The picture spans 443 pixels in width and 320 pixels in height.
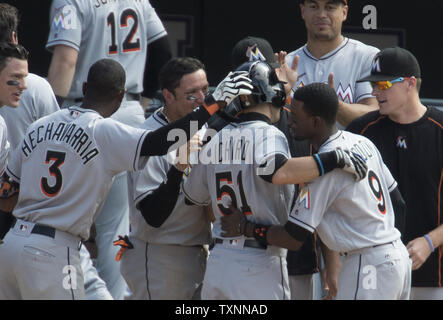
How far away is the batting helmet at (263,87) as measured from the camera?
457 cm

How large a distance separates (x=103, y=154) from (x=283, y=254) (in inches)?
38.7

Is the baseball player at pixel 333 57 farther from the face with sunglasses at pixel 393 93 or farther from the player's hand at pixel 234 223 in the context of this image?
the player's hand at pixel 234 223

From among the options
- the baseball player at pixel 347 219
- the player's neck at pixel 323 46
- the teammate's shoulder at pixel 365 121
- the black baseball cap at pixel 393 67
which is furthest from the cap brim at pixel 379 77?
the player's neck at pixel 323 46

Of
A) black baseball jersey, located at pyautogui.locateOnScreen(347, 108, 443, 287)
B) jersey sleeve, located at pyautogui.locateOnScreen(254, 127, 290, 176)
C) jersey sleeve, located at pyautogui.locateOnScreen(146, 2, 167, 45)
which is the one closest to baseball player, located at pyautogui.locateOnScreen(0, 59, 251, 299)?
jersey sleeve, located at pyautogui.locateOnScreen(254, 127, 290, 176)

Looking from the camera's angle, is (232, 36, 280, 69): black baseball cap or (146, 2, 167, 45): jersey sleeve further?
(146, 2, 167, 45): jersey sleeve

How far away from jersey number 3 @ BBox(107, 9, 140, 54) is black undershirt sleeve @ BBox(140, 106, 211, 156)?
5.39 feet

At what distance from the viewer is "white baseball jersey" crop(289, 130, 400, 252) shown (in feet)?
14.3

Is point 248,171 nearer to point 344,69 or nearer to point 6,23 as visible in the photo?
point 344,69

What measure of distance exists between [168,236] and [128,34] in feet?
5.39

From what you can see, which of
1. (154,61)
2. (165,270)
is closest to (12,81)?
(165,270)

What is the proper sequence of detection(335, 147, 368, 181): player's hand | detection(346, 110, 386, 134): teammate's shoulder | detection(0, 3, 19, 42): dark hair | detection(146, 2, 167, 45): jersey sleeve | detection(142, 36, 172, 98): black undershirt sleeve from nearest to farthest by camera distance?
detection(335, 147, 368, 181): player's hand
detection(346, 110, 386, 134): teammate's shoulder
detection(0, 3, 19, 42): dark hair
detection(146, 2, 167, 45): jersey sleeve
detection(142, 36, 172, 98): black undershirt sleeve

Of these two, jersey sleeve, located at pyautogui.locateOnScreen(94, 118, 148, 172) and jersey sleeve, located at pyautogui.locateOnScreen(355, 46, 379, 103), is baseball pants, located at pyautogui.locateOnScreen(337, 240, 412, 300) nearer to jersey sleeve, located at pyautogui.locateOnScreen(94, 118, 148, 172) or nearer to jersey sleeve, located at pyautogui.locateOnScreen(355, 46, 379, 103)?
jersey sleeve, located at pyautogui.locateOnScreen(94, 118, 148, 172)

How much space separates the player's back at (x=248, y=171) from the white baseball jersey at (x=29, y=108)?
1.31m

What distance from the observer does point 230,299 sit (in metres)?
4.44
